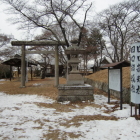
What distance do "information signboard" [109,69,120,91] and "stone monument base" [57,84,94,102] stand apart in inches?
39.4

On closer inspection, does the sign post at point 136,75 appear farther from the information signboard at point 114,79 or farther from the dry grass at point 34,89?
the dry grass at point 34,89

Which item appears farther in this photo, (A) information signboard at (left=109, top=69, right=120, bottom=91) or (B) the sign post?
(A) information signboard at (left=109, top=69, right=120, bottom=91)

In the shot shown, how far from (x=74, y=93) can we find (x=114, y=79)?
1934 mm

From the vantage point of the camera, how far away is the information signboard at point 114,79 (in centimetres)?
604

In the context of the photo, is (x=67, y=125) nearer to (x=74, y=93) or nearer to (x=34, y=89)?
(x=74, y=93)

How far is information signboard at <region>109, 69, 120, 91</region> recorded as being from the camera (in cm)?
604

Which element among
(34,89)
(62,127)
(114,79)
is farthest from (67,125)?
(34,89)

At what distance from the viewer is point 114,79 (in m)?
6.35

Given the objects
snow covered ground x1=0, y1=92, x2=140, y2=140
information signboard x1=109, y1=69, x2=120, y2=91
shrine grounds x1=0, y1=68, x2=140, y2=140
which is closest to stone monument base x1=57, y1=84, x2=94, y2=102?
information signboard x1=109, y1=69, x2=120, y2=91

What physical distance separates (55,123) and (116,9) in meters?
16.3

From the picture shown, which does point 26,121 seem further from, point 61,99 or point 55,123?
point 61,99

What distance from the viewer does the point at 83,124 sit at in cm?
428

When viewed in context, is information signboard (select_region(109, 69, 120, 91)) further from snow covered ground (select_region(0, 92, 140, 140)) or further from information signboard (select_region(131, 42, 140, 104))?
information signboard (select_region(131, 42, 140, 104))

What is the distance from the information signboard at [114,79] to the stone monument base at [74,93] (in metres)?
1.00
